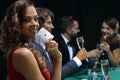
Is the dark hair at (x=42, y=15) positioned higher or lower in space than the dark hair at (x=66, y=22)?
higher

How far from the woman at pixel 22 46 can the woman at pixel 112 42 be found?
1.82 meters

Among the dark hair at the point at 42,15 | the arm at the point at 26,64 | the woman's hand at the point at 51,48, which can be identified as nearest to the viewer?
the arm at the point at 26,64

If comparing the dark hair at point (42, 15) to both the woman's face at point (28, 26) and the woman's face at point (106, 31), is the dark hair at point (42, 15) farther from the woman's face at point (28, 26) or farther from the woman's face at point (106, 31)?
the woman's face at point (106, 31)

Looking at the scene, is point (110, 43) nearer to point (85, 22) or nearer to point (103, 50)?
point (103, 50)

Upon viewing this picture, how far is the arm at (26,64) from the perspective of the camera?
62.8 inches

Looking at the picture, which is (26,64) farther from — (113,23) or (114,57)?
(113,23)

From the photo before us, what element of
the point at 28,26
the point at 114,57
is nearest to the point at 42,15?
the point at 28,26

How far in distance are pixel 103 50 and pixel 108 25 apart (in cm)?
44

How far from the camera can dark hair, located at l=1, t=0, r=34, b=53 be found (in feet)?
5.53

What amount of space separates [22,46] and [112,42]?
2.22 m

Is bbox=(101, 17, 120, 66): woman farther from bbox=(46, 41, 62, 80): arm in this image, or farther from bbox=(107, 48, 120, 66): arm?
bbox=(46, 41, 62, 80): arm

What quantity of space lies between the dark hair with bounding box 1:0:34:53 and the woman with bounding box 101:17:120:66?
1.94 meters

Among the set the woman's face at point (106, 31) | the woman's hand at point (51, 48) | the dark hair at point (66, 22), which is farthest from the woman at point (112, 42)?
the woman's hand at point (51, 48)

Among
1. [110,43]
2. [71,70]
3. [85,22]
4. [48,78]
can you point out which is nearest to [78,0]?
[85,22]
